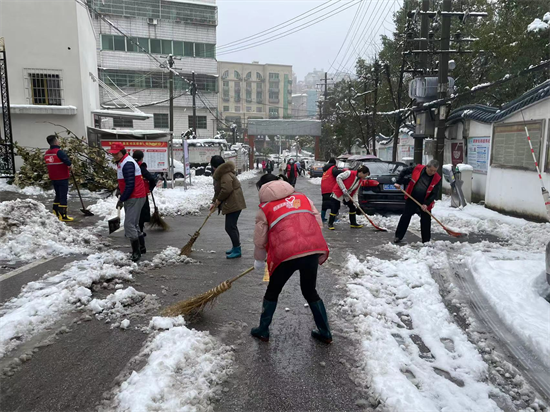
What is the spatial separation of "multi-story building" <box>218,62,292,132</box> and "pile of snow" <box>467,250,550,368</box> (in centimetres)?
9432

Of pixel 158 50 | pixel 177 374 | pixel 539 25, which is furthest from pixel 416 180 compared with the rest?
pixel 158 50

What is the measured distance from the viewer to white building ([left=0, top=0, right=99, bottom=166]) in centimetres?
1655

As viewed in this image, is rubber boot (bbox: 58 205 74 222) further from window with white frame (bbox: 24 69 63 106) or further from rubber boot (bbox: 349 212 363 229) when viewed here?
window with white frame (bbox: 24 69 63 106)

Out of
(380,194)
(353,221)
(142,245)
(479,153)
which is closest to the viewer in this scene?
(142,245)

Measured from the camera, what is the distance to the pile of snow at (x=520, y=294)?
3.81 metres

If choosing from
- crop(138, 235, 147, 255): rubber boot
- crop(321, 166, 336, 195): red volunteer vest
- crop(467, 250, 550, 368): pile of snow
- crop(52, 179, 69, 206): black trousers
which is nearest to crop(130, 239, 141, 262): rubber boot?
crop(138, 235, 147, 255): rubber boot

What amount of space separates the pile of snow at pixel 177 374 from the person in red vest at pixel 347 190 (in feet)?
20.0

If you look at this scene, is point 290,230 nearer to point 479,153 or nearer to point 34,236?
point 34,236

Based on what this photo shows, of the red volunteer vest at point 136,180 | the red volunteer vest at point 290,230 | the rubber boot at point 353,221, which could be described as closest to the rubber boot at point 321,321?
the red volunteer vest at point 290,230

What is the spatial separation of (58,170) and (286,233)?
24.9 ft

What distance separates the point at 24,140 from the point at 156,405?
1800 cm

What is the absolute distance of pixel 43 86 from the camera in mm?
17219

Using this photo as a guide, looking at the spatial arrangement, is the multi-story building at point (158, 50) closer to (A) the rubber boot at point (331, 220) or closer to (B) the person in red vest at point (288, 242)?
(A) the rubber boot at point (331, 220)

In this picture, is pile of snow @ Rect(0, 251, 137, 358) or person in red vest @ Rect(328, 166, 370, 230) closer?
pile of snow @ Rect(0, 251, 137, 358)
